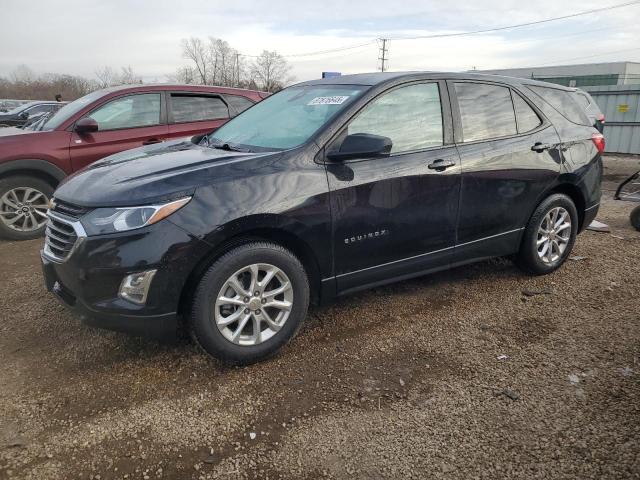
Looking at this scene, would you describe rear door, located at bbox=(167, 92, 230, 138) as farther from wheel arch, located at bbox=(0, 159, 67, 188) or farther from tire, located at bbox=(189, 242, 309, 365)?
tire, located at bbox=(189, 242, 309, 365)

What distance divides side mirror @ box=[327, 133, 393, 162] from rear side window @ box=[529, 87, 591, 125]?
212 cm

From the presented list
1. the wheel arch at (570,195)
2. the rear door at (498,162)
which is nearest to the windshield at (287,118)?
the rear door at (498,162)

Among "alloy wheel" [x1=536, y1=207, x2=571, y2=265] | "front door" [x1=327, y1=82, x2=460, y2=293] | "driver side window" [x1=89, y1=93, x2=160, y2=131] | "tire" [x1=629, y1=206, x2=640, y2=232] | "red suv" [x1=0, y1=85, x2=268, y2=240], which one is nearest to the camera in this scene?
"front door" [x1=327, y1=82, x2=460, y2=293]

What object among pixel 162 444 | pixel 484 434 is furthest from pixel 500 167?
pixel 162 444

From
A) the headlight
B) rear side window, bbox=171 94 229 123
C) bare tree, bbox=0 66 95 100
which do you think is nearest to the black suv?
the headlight

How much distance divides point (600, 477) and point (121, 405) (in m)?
2.36

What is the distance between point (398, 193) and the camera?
3.28 meters

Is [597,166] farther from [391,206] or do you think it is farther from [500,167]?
[391,206]

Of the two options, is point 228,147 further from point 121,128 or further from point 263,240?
point 121,128

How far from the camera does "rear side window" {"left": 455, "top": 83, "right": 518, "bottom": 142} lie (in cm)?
372

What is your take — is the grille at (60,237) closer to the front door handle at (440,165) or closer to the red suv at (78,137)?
the front door handle at (440,165)

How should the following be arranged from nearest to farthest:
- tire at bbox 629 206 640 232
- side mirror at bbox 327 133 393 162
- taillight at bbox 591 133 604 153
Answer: side mirror at bbox 327 133 393 162
taillight at bbox 591 133 604 153
tire at bbox 629 206 640 232

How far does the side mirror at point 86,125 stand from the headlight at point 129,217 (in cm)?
347

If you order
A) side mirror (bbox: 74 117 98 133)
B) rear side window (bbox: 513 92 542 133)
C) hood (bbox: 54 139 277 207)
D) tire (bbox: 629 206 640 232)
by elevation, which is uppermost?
rear side window (bbox: 513 92 542 133)
